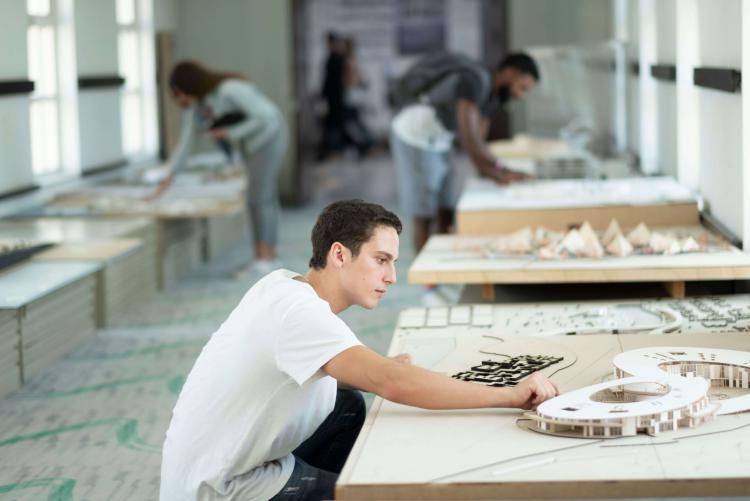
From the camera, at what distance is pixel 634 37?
8812 mm

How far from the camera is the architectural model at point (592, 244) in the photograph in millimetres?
4637

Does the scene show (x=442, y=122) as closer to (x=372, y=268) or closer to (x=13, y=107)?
(x=13, y=107)

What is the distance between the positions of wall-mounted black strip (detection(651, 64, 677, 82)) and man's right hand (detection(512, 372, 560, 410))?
13.9ft

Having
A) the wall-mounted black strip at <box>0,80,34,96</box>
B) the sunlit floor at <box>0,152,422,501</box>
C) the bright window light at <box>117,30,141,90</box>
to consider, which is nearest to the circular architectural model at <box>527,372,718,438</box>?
the sunlit floor at <box>0,152,422,501</box>

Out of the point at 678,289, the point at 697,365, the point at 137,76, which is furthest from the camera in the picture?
the point at 137,76

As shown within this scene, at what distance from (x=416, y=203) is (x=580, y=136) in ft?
5.83

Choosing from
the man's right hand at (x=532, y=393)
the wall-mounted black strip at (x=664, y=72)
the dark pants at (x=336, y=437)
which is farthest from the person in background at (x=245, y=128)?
the man's right hand at (x=532, y=393)

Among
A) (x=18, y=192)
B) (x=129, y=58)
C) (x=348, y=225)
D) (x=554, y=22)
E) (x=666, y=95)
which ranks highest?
(x=554, y=22)

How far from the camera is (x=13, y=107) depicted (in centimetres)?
715

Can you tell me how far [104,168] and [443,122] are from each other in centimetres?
313

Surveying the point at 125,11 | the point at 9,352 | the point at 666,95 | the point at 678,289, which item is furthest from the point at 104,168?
the point at 678,289

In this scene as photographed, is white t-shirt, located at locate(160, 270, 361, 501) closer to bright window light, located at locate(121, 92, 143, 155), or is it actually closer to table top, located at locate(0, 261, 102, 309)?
table top, located at locate(0, 261, 102, 309)

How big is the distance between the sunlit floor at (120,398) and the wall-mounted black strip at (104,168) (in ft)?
3.55

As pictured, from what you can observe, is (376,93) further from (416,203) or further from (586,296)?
(586,296)
